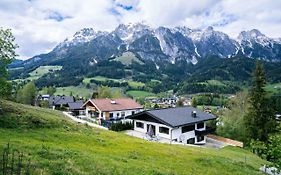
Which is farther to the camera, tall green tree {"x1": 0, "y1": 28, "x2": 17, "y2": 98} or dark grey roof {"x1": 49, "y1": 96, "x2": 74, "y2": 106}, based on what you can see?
dark grey roof {"x1": 49, "y1": 96, "x2": 74, "y2": 106}

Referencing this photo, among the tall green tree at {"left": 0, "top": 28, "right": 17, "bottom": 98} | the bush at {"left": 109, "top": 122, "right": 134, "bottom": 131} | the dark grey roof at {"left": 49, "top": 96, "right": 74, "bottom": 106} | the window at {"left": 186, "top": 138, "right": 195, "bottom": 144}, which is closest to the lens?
the tall green tree at {"left": 0, "top": 28, "right": 17, "bottom": 98}

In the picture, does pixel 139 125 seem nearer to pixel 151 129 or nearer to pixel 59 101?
pixel 151 129

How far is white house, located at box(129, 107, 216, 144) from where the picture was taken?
5728 cm

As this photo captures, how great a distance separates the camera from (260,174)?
3048 cm

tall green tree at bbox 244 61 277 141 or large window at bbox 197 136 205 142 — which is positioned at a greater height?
tall green tree at bbox 244 61 277 141

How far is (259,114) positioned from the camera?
6078cm

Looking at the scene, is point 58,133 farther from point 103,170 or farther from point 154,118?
point 154,118

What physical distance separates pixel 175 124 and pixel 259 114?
744 inches

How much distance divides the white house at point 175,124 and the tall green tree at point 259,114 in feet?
29.7

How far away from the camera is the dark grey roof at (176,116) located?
5756 cm

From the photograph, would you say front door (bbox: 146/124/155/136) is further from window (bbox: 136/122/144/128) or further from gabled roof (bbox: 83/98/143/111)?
gabled roof (bbox: 83/98/143/111)

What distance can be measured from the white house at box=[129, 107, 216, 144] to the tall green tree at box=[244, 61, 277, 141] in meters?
9.06

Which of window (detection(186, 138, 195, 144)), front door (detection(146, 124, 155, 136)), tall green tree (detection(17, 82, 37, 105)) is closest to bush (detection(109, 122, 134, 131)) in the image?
front door (detection(146, 124, 155, 136))

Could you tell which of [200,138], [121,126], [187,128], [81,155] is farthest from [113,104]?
[81,155]
